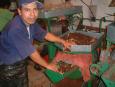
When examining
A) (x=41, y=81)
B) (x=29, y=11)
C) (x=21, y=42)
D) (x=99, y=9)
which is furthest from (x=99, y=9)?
(x=21, y=42)

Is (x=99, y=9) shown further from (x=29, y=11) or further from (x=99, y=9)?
(x=29, y=11)

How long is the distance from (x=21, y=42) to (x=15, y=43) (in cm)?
5

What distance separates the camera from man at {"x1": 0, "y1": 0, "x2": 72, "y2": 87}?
5.72 feet

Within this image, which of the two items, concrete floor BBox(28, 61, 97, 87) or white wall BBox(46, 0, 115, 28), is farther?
white wall BBox(46, 0, 115, 28)

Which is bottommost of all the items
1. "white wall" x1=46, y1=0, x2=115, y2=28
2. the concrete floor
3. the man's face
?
the concrete floor

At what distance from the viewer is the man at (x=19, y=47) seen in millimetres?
1744

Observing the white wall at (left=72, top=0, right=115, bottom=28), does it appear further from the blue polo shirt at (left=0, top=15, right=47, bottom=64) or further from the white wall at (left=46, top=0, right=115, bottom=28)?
the blue polo shirt at (left=0, top=15, right=47, bottom=64)

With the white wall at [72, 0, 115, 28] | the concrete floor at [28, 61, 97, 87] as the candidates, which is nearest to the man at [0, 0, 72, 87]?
the concrete floor at [28, 61, 97, 87]

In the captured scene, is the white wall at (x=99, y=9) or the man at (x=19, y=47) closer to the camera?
the man at (x=19, y=47)

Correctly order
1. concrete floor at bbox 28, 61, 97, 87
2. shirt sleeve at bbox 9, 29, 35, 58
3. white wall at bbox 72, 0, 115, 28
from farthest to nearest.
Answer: white wall at bbox 72, 0, 115, 28 → concrete floor at bbox 28, 61, 97, 87 → shirt sleeve at bbox 9, 29, 35, 58

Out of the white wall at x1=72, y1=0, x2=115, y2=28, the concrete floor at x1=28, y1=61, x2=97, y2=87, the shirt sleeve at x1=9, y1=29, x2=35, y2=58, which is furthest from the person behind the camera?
the white wall at x1=72, y1=0, x2=115, y2=28

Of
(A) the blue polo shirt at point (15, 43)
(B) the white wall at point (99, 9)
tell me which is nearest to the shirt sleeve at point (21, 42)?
(A) the blue polo shirt at point (15, 43)

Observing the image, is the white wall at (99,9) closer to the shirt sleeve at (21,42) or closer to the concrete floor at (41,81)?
the concrete floor at (41,81)

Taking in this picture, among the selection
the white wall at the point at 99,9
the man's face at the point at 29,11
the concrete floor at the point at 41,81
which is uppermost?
the man's face at the point at 29,11
